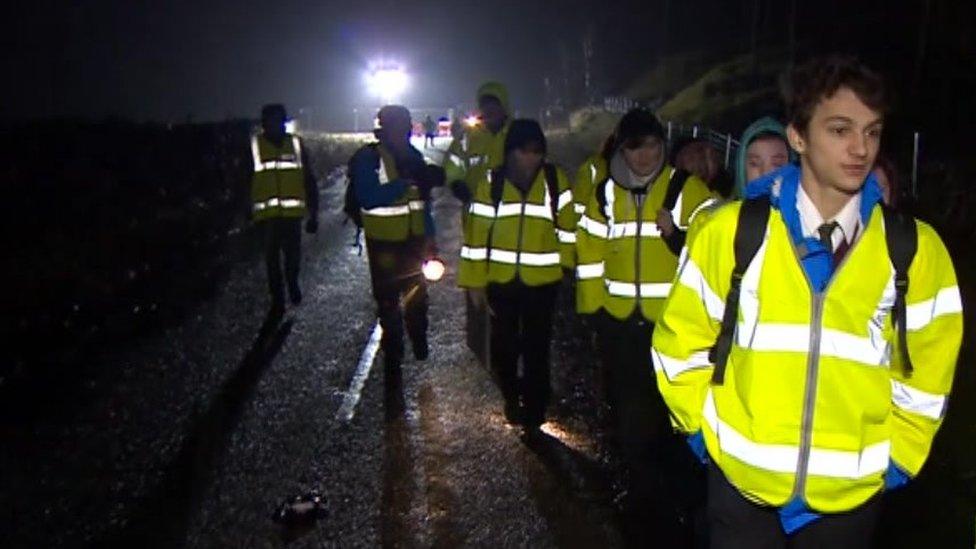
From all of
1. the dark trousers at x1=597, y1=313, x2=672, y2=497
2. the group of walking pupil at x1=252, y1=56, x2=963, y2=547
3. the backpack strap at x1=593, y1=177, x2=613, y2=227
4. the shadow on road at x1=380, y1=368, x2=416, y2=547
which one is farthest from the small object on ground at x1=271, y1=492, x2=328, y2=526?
the group of walking pupil at x1=252, y1=56, x2=963, y2=547

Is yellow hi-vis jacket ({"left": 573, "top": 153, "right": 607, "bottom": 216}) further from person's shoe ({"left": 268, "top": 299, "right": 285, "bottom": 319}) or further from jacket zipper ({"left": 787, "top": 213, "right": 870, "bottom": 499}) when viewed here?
person's shoe ({"left": 268, "top": 299, "right": 285, "bottom": 319})

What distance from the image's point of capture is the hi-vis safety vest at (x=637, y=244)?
15.5 feet

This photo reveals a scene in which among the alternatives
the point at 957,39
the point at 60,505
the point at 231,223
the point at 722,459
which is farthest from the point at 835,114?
the point at 957,39

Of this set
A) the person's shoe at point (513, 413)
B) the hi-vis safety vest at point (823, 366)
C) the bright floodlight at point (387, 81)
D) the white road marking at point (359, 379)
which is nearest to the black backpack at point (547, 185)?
the person's shoe at point (513, 413)

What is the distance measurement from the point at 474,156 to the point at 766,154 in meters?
4.93

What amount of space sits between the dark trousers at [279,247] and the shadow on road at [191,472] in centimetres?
194

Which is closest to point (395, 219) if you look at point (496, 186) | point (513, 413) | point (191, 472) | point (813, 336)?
point (496, 186)

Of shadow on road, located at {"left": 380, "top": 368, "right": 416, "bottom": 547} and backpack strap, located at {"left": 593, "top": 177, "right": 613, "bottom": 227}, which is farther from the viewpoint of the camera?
backpack strap, located at {"left": 593, "top": 177, "right": 613, "bottom": 227}

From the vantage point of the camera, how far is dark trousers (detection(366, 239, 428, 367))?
25.2 ft

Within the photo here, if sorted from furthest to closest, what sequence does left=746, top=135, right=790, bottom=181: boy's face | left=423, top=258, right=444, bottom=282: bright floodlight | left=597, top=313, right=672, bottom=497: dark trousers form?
left=423, top=258, right=444, bottom=282: bright floodlight
left=597, top=313, right=672, bottom=497: dark trousers
left=746, top=135, right=790, bottom=181: boy's face

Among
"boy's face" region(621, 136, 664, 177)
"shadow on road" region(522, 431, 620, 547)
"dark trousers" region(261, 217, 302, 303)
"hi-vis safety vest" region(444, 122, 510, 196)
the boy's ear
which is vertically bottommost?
"shadow on road" region(522, 431, 620, 547)

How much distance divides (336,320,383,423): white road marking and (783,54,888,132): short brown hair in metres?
4.40

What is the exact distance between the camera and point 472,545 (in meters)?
4.61

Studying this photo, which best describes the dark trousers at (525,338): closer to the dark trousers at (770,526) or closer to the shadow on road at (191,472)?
the shadow on road at (191,472)
